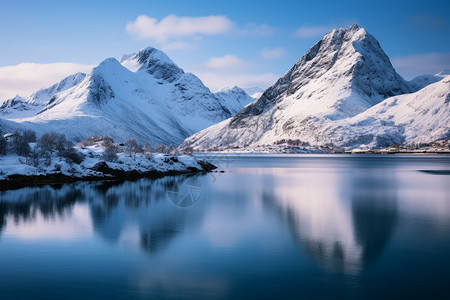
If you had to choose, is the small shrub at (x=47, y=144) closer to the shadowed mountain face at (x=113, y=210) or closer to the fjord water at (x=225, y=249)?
the shadowed mountain face at (x=113, y=210)

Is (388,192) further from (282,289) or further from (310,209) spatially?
(282,289)

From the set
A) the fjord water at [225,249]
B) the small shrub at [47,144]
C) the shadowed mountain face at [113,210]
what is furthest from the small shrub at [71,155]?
the fjord water at [225,249]

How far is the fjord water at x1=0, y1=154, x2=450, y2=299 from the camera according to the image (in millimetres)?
13961

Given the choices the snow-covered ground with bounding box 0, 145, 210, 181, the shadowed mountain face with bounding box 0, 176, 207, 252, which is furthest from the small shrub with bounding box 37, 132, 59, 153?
the shadowed mountain face with bounding box 0, 176, 207, 252

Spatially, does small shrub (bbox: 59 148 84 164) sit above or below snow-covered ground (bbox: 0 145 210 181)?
above

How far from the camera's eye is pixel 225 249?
19.3 m

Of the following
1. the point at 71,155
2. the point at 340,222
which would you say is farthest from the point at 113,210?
the point at 71,155

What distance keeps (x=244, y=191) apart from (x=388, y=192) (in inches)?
594

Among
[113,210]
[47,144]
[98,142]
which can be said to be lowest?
[113,210]

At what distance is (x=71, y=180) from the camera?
Result: 52.4 metres

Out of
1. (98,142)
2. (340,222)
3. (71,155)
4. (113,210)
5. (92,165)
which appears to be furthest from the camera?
(98,142)

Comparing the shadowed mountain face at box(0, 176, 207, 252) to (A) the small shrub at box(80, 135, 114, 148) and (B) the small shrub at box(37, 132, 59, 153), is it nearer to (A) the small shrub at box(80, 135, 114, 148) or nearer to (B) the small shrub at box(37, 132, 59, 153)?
(B) the small shrub at box(37, 132, 59, 153)

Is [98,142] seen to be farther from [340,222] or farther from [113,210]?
[340,222]

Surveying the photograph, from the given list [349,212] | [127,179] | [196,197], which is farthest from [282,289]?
[127,179]
